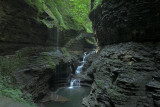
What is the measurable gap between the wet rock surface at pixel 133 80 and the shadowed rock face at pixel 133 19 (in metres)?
0.63

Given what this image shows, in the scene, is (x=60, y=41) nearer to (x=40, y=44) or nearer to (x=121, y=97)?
(x=40, y=44)

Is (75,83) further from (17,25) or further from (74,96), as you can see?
(17,25)

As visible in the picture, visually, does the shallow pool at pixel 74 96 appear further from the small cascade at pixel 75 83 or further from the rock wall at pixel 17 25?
the rock wall at pixel 17 25

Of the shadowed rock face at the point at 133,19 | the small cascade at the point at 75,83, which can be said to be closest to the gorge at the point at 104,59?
the shadowed rock face at the point at 133,19

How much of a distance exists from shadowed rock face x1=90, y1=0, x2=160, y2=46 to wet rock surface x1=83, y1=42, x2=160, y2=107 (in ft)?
2.08

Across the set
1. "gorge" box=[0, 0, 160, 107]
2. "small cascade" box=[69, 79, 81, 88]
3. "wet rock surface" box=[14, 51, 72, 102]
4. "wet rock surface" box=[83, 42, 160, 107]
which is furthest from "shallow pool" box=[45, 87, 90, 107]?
"wet rock surface" box=[83, 42, 160, 107]

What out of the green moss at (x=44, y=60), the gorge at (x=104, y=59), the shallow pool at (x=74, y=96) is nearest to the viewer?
the gorge at (x=104, y=59)

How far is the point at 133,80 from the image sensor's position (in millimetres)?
4641

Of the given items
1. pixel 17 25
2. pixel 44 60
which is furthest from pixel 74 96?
pixel 17 25

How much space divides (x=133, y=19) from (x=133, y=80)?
3.68 m

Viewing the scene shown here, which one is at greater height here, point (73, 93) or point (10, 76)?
point (10, 76)

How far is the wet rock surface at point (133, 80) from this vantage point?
4258mm

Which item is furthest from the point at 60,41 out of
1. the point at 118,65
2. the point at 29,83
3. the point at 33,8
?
the point at 118,65

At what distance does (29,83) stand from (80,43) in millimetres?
13237
